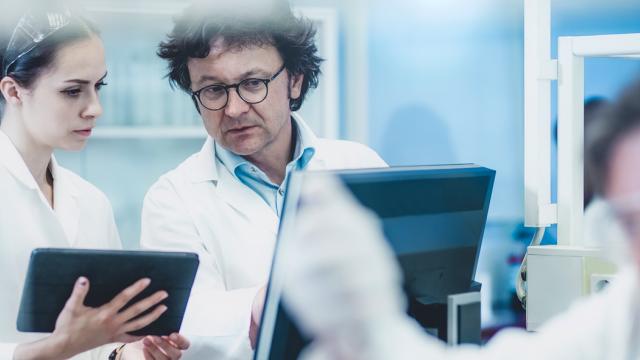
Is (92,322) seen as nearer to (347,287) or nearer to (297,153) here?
(297,153)

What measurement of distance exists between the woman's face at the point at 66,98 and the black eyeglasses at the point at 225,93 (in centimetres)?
23

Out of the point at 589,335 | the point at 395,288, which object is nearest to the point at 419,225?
the point at 589,335

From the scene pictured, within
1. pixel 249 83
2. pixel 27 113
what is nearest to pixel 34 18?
pixel 27 113

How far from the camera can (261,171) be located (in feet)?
6.08

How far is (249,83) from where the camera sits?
1.78m

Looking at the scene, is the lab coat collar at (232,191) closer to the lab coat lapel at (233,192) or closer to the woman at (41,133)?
the lab coat lapel at (233,192)

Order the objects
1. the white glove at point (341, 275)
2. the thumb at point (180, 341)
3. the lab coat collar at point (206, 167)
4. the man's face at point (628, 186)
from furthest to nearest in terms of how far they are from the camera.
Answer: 1. the lab coat collar at point (206, 167)
2. the thumb at point (180, 341)
3. the man's face at point (628, 186)
4. the white glove at point (341, 275)

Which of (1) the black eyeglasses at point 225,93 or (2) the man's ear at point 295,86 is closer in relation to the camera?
(1) the black eyeglasses at point 225,93

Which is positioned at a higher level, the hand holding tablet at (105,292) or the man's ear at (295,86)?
the man's ear at (295,86)

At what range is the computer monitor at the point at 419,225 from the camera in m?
0.86

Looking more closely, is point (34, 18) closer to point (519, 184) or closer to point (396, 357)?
point (396, 357)

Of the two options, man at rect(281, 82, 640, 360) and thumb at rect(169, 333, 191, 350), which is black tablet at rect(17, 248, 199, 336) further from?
man at rect(281, 82, 640, 360)

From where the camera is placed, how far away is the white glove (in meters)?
0.55

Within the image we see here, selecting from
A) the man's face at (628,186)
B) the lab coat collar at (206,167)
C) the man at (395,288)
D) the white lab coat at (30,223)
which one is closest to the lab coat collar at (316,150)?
the lab coat collar at (206,167)
